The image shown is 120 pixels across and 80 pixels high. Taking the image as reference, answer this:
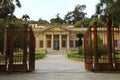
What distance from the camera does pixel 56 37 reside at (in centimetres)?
7531

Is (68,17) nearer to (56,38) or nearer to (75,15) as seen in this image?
(75,15)

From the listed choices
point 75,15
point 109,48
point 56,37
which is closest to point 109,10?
point 109,48

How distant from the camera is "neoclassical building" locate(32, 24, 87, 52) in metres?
73.1

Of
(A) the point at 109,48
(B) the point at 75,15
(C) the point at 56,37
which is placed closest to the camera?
(A) the point at 109,48

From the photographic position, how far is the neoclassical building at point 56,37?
7312 cm

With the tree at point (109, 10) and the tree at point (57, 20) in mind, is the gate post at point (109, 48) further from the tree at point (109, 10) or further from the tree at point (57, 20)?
the tree at point (57, 20)

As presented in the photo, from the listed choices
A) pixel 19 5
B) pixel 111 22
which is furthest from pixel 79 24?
pixel 111 22

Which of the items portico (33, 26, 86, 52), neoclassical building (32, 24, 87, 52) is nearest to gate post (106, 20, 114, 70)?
neoclassical building (32, 24, 87, 52)

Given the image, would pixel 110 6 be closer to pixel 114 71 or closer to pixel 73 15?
pixel 114 71

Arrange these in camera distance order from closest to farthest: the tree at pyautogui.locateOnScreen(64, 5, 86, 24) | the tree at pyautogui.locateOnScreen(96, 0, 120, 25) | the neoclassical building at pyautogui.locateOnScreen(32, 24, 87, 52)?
the tree at pyautogui.locateOnScreen(96, 0, 120, 25) < the neoclassical building at pyautogui.locateOnScreen(32, 24, 87, 52) < the tree at pyautogui.locateOnScreen(64, 5, 86, 24)

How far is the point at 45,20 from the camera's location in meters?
101

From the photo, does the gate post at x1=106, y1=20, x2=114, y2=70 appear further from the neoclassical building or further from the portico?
the portico

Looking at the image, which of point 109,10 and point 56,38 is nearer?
point 109,10

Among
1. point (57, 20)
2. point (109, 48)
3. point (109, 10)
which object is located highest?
point (57, 20)
